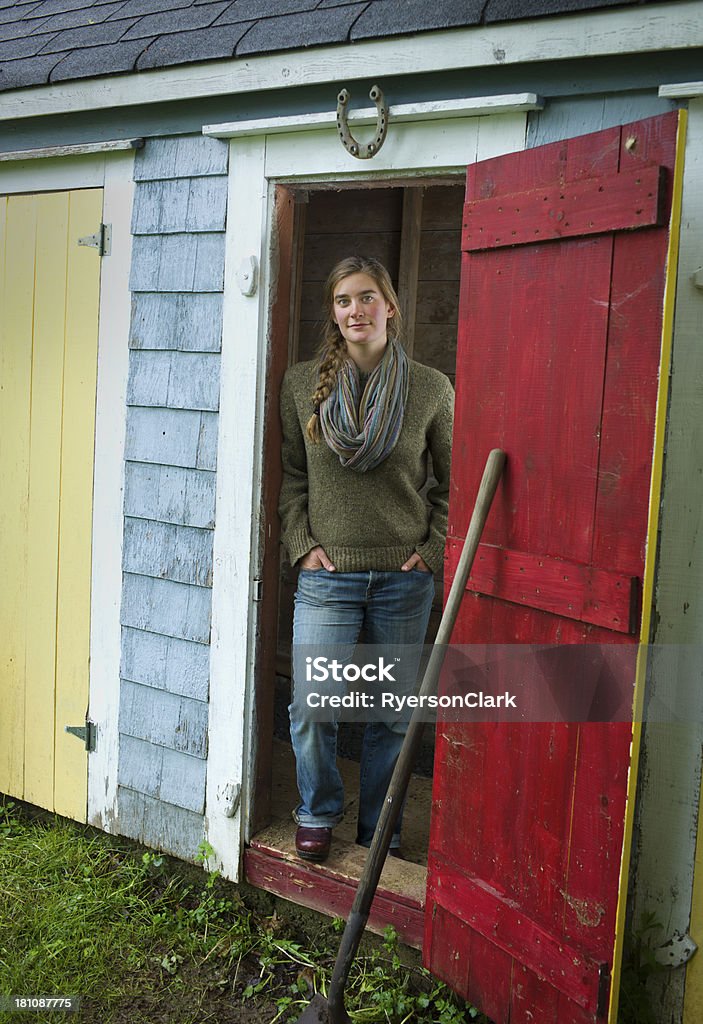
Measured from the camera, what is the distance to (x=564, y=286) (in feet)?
8.04

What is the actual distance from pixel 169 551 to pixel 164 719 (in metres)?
0.60

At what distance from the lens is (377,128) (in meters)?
2.89

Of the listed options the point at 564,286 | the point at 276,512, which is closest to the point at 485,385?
the point at 564,286

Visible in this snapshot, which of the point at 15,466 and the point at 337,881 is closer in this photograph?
the point at 337,881

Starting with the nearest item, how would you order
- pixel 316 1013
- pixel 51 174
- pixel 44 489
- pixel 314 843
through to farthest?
1. pixel 316 1013
2. pixel 314 843
3. pixel 51 174
4. pixel 44 489

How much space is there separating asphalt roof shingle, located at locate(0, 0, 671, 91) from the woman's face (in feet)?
2.23

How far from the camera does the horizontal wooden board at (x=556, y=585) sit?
2.30 m

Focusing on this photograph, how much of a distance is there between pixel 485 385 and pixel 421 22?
1.01 meters

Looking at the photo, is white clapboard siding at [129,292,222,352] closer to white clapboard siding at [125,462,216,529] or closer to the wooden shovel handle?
white clapboard siding at [125,462,216,529]

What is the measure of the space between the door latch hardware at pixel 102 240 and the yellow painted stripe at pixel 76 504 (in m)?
0.03

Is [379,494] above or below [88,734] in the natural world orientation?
above

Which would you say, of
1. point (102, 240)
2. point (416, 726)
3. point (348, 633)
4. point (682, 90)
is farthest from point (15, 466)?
point (682, 90)

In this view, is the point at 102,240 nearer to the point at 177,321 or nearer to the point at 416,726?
the point at 177,321

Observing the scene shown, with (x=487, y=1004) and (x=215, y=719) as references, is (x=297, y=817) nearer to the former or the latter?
(x=215, y=719)
